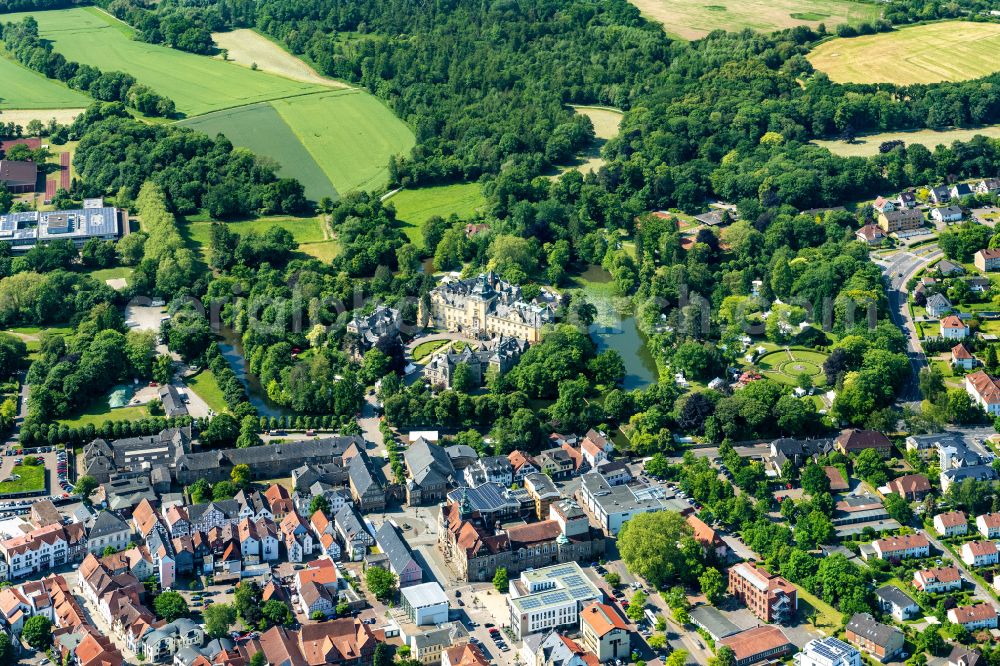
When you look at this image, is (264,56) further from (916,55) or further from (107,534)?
(107,534)

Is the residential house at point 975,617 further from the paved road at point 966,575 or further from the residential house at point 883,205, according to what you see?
the residential house at point 883,205

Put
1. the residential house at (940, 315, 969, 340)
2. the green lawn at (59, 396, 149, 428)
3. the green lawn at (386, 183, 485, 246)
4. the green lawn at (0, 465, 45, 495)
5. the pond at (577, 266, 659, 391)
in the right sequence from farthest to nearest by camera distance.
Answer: the green lawn at (386, 183, 485, 246), the residential house at (940, 315, 969, 340), the pond at (577, 266, 659, 391), the green lawn at (59, 396, 149, 428), the green lawn at (0, 465, 45, 495)

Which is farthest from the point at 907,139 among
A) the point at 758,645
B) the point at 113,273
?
the point at 758,645

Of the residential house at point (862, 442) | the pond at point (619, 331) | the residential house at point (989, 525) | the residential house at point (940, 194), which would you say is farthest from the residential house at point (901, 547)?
the residential house at point (940, 194)

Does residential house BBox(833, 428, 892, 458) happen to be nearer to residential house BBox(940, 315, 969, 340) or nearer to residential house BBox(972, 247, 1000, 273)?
residential house BBox(940, 315, 969, 340)

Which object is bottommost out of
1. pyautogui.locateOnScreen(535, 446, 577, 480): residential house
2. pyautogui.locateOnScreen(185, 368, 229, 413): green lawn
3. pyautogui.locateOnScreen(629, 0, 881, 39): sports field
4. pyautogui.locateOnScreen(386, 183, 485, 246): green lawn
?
pyautogui.locateOnScreen(185, 368, 229, 413): green lawn

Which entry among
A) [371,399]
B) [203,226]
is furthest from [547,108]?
[371,399]

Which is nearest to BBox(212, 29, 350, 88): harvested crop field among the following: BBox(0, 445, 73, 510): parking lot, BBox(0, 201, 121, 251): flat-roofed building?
BBox(0, 201, 121, 251): flat-roofed building

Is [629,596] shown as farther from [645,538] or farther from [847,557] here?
[847,557]
